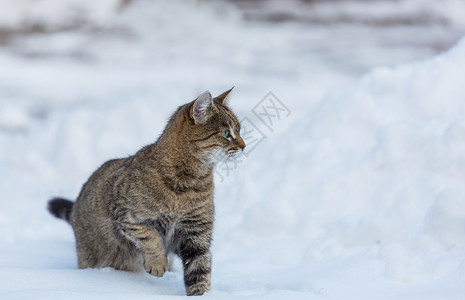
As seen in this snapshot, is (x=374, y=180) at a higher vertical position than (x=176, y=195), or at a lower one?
higher

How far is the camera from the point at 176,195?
127 inches

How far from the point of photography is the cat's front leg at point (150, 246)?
125 inches

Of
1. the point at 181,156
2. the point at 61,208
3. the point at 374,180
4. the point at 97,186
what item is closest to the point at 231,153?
the point at 181,156

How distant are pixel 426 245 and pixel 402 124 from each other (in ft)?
4.44

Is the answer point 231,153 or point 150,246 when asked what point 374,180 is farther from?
point 150,246

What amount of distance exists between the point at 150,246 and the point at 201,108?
75 cm

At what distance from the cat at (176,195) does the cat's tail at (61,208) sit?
0.84m

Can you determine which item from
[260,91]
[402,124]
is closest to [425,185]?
[402,124]

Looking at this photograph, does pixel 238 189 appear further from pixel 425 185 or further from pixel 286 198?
pixel 425 185

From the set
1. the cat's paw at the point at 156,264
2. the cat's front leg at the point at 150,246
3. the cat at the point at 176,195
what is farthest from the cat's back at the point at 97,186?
the cat's paw at the point at 156,264

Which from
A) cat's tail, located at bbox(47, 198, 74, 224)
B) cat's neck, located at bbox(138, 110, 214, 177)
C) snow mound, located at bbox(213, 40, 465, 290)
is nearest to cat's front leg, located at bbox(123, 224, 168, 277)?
cat's neck, located at bbox(138, 110, 214, 177)

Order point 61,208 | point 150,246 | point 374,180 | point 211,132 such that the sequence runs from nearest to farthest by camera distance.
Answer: point 150,246 < point 211,132 < point 61,208 < point 374,180

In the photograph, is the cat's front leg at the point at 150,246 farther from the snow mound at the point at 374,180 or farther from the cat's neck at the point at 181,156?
the snow mound at the point at 374,180

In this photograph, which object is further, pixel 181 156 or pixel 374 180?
pixel 374 180
